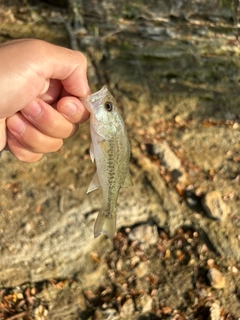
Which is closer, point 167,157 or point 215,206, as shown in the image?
point 215,206

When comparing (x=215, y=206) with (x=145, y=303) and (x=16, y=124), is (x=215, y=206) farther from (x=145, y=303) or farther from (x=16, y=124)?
(x=16, y=124)

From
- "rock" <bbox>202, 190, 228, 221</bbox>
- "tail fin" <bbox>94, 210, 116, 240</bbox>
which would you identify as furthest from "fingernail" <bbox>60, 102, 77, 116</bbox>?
"rock" <bbox>202, 190, 228, 221</bbox>

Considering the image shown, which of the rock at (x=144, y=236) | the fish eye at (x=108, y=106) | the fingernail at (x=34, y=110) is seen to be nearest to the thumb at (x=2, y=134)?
the fingernail at (x=34, y=110)

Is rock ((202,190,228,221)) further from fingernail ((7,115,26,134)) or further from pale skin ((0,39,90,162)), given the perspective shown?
fingernail ((7,115,26,134))

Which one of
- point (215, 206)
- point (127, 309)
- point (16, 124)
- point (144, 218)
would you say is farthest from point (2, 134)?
point (215, 206)

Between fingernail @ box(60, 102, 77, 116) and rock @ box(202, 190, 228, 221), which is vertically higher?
fingernail @ box(60, 102, 77, 116)

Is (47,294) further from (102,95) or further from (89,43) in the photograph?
(89,43)

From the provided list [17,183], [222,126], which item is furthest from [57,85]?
[222,126]
